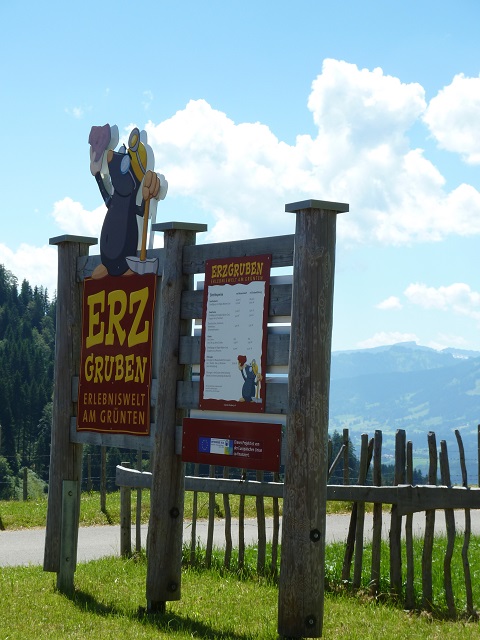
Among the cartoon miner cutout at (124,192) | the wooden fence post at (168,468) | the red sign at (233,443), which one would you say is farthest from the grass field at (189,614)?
the cartoon miner cutout at (124,192)

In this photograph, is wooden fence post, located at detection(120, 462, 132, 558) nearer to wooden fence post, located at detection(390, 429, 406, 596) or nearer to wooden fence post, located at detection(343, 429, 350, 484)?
wooden fence post, located at detection(343, 429, 350, 484)

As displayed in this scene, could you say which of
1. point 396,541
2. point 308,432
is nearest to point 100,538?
point 396,541

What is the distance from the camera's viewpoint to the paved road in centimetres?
1320

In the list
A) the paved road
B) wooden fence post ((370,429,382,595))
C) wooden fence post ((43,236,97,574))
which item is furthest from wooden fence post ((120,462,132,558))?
wooden fence post ((370,429,382,595))

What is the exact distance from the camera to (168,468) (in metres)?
8.82

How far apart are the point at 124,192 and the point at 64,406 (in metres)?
2.47

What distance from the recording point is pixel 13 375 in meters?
126

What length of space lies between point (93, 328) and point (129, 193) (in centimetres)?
150

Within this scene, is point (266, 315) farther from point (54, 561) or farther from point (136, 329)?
point (54, 561)

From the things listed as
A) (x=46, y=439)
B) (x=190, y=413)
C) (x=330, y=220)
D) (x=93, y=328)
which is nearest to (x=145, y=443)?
(x=190, y=413)

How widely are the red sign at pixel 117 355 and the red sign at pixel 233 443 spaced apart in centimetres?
88

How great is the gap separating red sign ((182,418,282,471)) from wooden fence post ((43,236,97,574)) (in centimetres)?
230

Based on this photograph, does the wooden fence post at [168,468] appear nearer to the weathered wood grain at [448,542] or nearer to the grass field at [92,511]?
the weathered wood grain at [448,542]

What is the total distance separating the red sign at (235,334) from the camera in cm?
800
